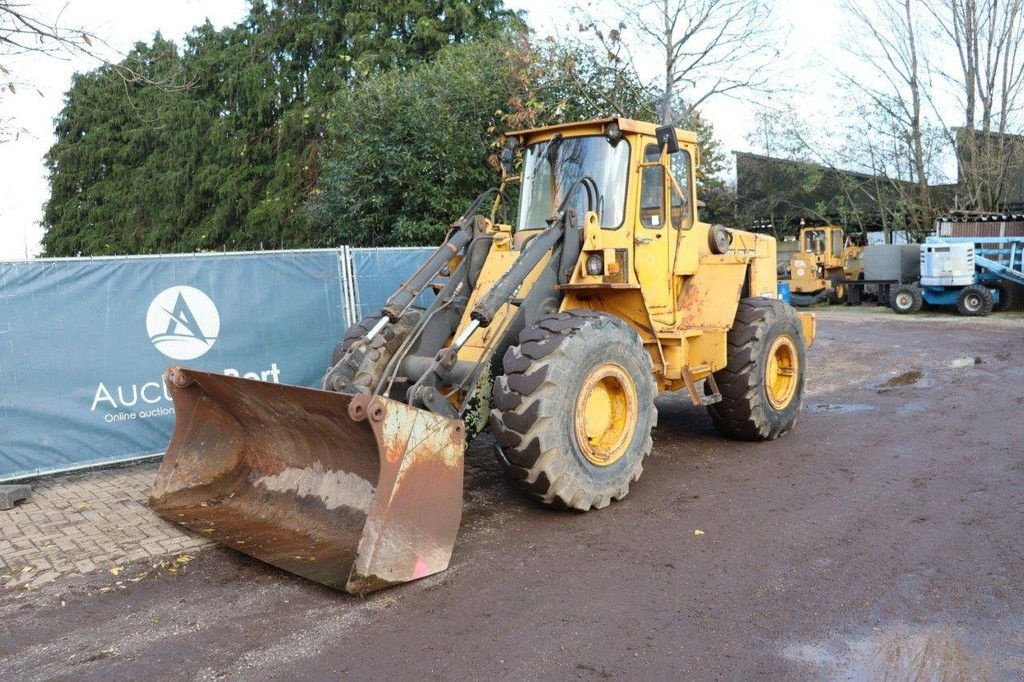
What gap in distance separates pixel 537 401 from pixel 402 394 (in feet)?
4.18

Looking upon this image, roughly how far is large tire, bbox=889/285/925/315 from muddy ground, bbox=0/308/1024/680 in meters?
16.8

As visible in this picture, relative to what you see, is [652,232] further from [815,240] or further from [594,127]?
[815,240]

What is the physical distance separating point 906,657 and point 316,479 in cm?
366

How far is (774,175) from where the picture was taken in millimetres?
31922

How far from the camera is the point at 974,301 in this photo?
20.9 metres

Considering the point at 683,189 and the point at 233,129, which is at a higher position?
the point at 233,129

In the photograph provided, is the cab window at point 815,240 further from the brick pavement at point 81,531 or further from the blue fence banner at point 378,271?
the brick pavement at point 81,531

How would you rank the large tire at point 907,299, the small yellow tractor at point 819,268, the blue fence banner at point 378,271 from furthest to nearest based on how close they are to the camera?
the small yellow tractor at point 819,268
the large tire at point 907,299
the blue fence banner at point 378,271

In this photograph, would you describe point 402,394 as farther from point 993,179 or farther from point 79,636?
point 993,179

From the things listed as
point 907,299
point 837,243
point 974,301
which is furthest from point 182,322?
point 837,243

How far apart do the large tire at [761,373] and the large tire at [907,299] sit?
16.1m

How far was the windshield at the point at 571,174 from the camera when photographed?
22.0 ft

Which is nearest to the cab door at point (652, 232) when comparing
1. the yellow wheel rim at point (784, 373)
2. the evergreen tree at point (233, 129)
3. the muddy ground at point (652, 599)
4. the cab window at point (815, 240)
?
the muddy ground at point (652, 599)

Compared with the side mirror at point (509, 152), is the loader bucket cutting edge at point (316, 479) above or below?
below
